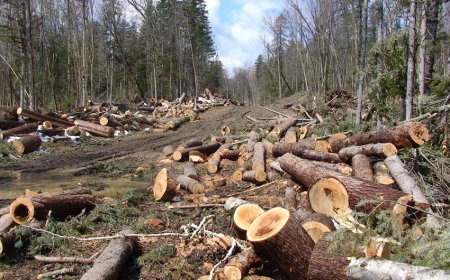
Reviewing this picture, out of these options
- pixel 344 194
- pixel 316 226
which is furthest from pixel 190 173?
pixel 316 226

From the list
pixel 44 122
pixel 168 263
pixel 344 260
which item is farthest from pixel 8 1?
pixel 344 260

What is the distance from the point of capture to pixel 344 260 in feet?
14.7

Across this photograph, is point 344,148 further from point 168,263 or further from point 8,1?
point 8,1

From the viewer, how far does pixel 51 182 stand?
38.5 ft

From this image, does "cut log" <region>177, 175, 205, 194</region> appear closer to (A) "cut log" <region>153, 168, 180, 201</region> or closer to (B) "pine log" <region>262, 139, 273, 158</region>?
(A) "cut log" <region>153, 168, 180, 201</region>

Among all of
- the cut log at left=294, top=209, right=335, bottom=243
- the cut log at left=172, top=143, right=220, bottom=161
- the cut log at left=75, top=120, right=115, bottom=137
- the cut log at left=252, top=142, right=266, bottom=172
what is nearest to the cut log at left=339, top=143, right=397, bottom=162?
the cut log at left=252, top=142, right=266, bottom=172

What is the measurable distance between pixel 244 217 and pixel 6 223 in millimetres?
3765

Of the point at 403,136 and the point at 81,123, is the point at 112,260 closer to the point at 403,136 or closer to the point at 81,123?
the point at 403,136

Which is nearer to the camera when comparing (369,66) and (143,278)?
(143,278)

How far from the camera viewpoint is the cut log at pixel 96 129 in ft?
66.9

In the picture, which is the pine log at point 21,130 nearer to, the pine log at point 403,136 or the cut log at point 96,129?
the cut log at point 96,129

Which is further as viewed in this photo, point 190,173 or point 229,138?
point 229,138

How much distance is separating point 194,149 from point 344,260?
33.5ft

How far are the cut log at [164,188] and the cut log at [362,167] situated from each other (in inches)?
147
